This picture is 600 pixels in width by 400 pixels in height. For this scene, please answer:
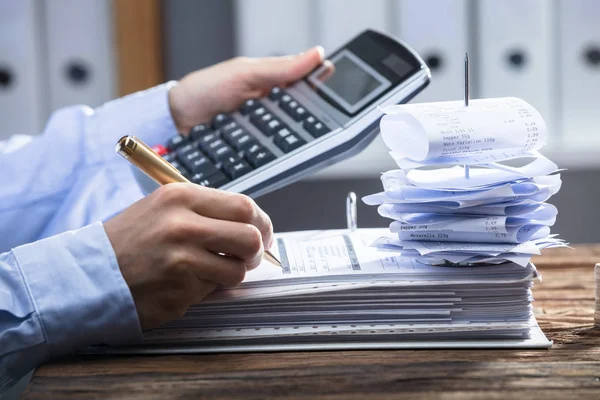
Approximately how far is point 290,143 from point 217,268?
8.7 inches

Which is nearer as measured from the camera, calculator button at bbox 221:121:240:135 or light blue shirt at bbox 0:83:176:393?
light blue shirt at bbox 0:83:176:393

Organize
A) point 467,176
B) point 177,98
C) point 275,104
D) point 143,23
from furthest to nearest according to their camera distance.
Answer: point 143,23, point 177,98, point 275,104, point 467,176

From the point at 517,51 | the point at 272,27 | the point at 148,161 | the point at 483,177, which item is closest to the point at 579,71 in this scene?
the point at 517,51

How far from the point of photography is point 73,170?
0.92 meters

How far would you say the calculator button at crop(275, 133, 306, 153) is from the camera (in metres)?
0.72

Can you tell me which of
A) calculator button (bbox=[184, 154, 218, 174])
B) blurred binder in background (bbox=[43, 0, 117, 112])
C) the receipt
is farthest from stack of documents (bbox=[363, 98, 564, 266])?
blurred binder in background (bbox=[43, 0, 117, 112])

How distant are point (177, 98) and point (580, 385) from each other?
63cm

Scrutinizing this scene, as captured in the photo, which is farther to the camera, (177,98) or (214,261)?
(177,98)

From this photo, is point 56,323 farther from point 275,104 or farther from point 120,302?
point 275,104

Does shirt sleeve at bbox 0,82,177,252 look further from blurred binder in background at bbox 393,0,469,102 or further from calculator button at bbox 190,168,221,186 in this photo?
blurred binder in background at bbox 393,0,469,102

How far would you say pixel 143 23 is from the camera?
162 cm

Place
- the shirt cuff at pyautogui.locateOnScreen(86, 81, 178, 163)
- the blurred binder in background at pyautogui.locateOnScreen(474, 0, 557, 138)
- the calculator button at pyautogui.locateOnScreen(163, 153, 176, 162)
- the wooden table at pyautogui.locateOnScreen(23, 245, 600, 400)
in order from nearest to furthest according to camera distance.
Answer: the wooden table at pyautogui.locateOnScreen(23, 245, 600, 400) < the calculator button at pyautogui.locateOnScreen(163, 153, 176, 162) < the shirt cuff at pyautogui.locateOnScreen(86, 81, 178, 163) < the blurred binder in background at pyautogui.locateOnScreen(474, 0, 557, 138)

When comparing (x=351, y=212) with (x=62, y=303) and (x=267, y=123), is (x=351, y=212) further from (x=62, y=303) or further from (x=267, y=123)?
(x=62, y=303)

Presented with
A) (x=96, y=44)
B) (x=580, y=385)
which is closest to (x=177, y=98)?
(x=580, y=385)
